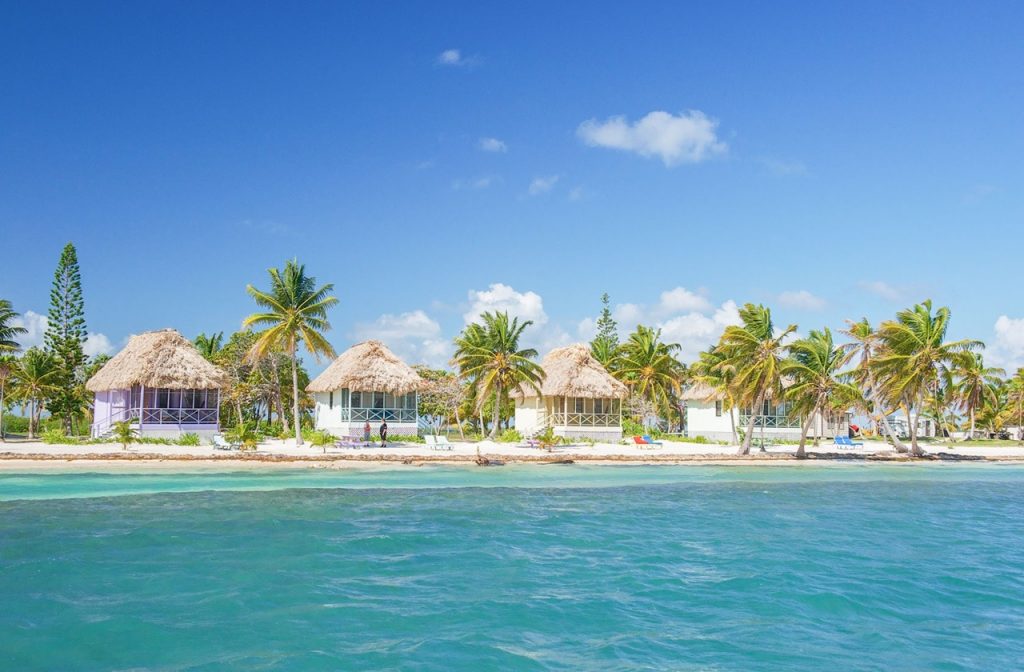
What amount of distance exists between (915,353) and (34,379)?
3280 cm

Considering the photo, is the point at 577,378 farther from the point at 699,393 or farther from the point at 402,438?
the point at 699,393

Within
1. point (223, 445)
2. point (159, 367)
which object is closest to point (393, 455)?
point (223, 445)

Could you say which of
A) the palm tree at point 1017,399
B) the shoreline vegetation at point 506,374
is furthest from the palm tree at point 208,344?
the palm tree at point 1017,399

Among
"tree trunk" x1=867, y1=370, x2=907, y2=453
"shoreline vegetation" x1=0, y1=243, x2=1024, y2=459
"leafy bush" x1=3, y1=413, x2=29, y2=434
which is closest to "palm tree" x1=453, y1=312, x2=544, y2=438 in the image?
"shoreline vegetation" x1=0, y1=243, x2=1024, y2=459

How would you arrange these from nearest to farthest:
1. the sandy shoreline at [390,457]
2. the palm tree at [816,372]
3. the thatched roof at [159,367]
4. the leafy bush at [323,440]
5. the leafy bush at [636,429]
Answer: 1. the sandy shoreline at [390,457]
2. the leafy bush at [323,440]
3. the thatched roof at [159,367]
4. the palm tree at [816,372]
5. the leafy bush at [636,429]

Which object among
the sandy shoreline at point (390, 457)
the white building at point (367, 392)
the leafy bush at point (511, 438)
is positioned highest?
the white building at point (367, 392)

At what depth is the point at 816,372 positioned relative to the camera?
26.2 metres

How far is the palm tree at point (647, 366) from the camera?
116ft

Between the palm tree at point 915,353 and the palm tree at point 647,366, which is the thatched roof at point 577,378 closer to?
the palm tree at point 647,366

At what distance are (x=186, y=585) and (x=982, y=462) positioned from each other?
2905 cm

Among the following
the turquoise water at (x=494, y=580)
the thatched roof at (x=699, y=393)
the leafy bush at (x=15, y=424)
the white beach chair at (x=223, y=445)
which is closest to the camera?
the turquoise water at (x=494, y=580)

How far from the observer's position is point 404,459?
22.2m

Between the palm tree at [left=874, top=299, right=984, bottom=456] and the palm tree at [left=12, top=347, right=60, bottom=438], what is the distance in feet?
102

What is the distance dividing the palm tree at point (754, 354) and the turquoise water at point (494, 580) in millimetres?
8437
